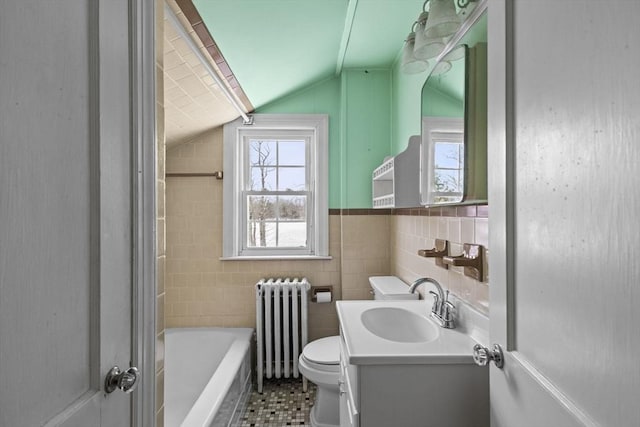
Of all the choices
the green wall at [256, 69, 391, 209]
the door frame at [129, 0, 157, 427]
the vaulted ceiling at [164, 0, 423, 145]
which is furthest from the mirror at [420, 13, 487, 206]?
the door frame at [129, 0, 157, 427]

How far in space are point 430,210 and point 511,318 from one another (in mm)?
1058

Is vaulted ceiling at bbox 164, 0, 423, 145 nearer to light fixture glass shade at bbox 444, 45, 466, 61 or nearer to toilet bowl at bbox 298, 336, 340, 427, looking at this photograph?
light fixture glass shade at bbox 444, 45, 466, 61

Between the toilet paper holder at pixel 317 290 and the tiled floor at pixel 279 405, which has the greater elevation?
the toilet paper holder at pixel 317 290

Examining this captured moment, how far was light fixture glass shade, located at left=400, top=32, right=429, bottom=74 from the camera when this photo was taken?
1.39 meters

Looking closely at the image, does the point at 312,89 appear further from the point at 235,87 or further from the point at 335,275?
the point at 335,275

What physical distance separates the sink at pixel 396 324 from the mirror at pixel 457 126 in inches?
20.8

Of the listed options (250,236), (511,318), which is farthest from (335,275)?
(511,318)

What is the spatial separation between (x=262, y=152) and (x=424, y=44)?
166 centimetres

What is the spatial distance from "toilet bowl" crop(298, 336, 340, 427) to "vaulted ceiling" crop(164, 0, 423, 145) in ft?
5.64

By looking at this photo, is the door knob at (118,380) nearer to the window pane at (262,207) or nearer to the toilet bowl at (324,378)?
the toilet bowl at (324,378)

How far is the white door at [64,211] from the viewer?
43 cm

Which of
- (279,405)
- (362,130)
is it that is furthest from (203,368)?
(362,130)

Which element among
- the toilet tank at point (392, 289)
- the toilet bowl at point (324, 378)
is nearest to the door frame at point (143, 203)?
the toilet bowl at point (324, 378)

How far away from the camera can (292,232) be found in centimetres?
267
